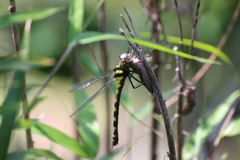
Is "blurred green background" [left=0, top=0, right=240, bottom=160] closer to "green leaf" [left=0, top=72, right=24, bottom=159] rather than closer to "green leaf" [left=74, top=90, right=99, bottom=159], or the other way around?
"green leaf" [left=74, top=90, right=99, bottom=159]

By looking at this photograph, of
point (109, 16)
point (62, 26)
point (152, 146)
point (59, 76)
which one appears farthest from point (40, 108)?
point (152, 146)

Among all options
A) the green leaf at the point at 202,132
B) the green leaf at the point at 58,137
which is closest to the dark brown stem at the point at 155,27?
the green leaf at the point at 202,132

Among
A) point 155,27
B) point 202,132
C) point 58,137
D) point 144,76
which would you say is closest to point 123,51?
point 155,27

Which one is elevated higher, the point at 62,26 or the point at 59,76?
the point at 62,26

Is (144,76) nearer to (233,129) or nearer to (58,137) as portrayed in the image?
(58,137)

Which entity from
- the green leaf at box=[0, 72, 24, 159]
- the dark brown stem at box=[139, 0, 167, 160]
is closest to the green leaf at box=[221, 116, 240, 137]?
the dark brown stem at box=[139, 0, 167, 160]

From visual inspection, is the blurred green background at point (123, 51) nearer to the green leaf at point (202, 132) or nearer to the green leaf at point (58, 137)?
the green leaf at point (202, 132)

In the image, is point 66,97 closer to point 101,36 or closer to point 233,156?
point 233,156
